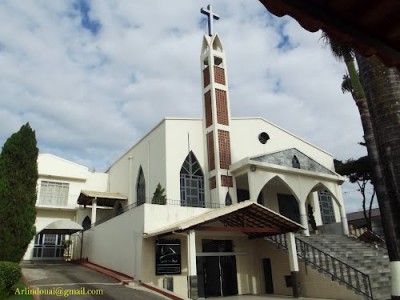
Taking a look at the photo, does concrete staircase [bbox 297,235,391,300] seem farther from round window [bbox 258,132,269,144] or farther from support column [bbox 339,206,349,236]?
round window [bbox 258,132,269,144]

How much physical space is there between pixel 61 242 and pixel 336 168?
21.2m

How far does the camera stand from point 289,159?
2080 centimetres

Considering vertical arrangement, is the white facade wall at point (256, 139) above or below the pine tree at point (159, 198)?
above

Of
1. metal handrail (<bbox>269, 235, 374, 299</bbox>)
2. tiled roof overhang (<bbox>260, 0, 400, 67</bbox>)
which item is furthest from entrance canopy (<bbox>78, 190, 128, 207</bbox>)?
tiled roof overhang (<bbox>260, 0, 400, 67</bbox>)

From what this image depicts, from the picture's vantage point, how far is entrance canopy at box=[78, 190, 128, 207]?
24094 mm

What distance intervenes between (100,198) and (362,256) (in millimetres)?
16195

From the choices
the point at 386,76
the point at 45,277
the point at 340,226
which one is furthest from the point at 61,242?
the point at 386,76

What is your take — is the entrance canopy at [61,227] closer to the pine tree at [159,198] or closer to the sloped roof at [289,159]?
the pine tree at [159,198]

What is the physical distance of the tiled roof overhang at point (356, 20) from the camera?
210 cm

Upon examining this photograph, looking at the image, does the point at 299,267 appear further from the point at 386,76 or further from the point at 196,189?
the point at 386,76

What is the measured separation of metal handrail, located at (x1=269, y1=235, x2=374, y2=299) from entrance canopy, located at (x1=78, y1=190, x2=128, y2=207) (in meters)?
11.9

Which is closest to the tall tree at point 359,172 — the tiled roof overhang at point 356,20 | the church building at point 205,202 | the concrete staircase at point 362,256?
the church building at point 205,202

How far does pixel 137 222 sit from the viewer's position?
1557cm

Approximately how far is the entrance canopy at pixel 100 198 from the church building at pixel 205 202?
0.09 m
